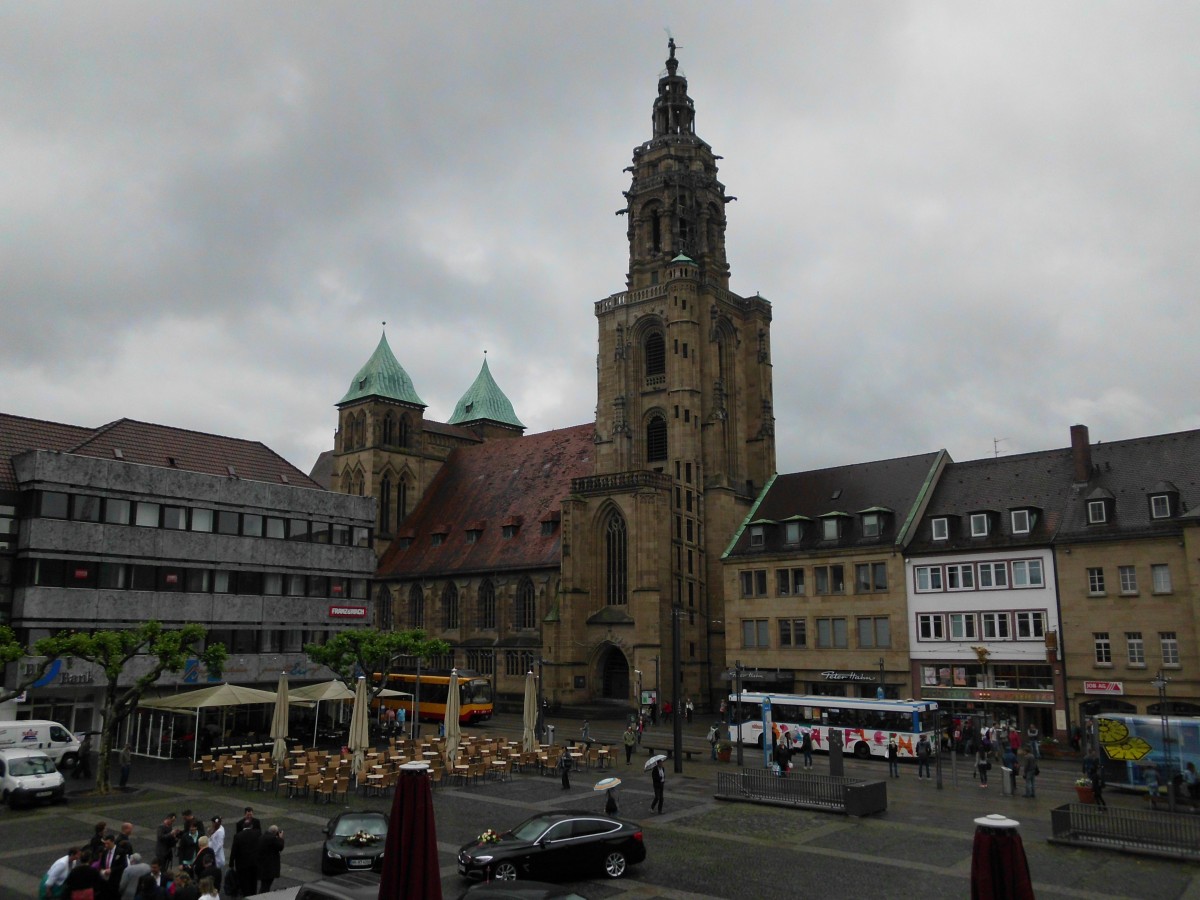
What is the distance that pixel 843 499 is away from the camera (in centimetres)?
5762

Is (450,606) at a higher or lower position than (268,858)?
higher

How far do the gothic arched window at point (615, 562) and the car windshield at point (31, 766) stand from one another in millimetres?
38283

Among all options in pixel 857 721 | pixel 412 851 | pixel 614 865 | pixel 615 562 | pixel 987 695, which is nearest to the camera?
pixel 412 851

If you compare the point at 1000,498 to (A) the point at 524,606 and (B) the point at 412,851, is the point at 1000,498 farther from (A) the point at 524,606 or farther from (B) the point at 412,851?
(B) the point at 412,851

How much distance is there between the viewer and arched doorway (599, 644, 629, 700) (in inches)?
2509

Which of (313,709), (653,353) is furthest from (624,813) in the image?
(653,353)

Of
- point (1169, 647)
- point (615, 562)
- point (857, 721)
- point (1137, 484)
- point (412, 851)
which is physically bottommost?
point (412, 851)

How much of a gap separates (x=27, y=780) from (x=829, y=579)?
3841 centimetres

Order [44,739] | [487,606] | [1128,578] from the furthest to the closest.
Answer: [487,606] < [1128,578] < [44,739]

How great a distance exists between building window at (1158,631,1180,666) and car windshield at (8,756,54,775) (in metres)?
41.9

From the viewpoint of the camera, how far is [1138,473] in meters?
46.2

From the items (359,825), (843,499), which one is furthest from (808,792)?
(843,499)

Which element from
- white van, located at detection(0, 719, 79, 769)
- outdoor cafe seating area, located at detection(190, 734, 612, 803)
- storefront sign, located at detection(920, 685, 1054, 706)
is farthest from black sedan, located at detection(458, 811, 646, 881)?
storefront sign, located at detection(920, 685, 1054, 706)

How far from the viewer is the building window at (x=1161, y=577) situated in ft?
139
